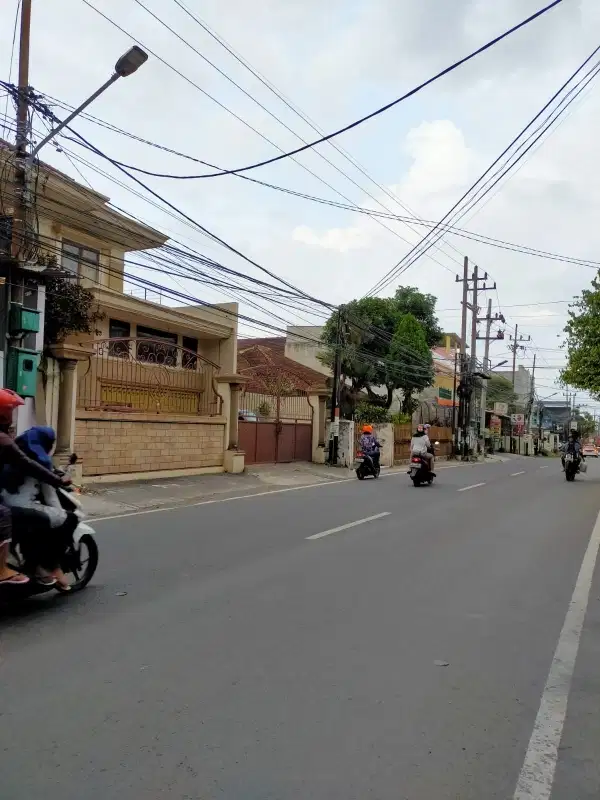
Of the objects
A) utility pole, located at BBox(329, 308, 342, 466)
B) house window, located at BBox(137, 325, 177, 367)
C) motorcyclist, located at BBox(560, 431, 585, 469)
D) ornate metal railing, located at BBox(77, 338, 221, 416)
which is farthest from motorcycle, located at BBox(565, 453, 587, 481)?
house window, located at BBox(137, 325, 177, 367)

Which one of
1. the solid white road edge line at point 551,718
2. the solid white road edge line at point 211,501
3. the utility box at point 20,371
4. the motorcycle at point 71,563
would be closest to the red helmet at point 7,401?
the motorcycle at point 71,563

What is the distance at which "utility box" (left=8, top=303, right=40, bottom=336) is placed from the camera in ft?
40.3

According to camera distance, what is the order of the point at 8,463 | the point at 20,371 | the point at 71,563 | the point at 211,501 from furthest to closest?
the point at 211,501 < the point at 20,371 < the point at 71,563 < the point at 8,463

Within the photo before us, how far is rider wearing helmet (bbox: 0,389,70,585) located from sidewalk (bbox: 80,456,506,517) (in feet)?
21.0

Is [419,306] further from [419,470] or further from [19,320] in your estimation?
[19,320]

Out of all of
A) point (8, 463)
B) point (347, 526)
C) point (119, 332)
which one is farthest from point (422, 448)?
point (8, 463)

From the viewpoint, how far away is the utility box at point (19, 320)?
12.3 meters

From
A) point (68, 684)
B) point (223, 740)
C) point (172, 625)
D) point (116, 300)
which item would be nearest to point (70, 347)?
point (116, 300)

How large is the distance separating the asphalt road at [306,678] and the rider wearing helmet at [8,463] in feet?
1.18

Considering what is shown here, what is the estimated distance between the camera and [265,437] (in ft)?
77.6

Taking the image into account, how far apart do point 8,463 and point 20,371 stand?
761 centimetres

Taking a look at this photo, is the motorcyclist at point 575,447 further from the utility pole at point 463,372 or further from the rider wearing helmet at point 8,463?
the rider wearing helmet at point 8,463

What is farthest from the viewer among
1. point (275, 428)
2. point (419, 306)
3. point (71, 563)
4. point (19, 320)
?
point (419, 306)

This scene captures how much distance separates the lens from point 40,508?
5625 mm
